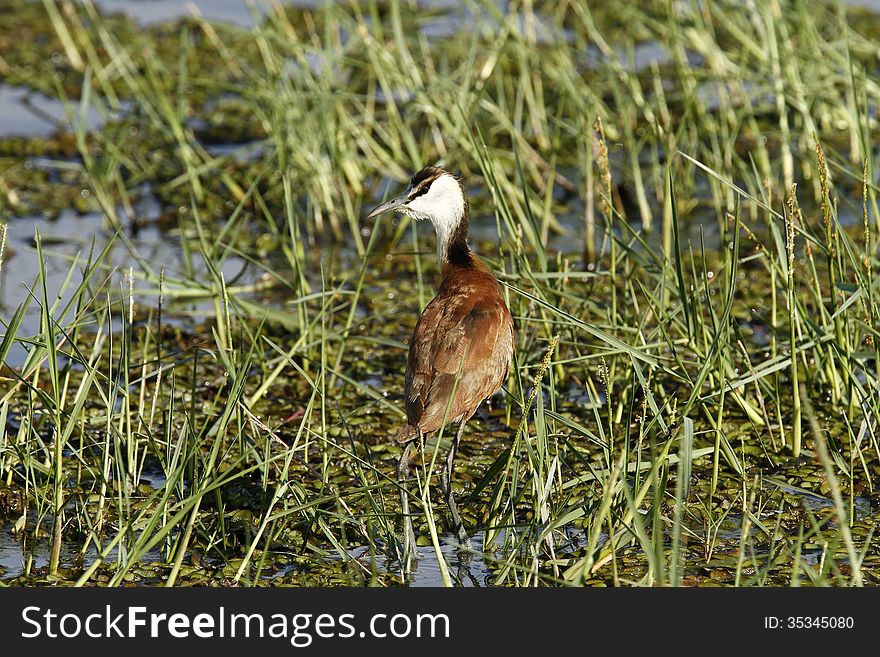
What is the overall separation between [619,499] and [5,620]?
5.83 ft

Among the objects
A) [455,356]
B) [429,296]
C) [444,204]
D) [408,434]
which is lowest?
[408,434]

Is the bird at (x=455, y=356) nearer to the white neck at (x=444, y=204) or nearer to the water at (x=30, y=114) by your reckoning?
the white neck at (x=444, y=204)

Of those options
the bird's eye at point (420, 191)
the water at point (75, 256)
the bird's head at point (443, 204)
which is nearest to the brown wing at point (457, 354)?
the bird's head at point (443, 204)

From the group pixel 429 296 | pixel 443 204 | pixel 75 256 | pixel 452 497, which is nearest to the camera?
pixel 452 497

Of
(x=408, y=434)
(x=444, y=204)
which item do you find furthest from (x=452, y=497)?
(x=444, y=204)

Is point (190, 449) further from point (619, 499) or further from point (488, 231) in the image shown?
point (488, 231)

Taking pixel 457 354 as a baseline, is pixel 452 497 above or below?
below

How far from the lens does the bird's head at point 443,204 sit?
501 cm

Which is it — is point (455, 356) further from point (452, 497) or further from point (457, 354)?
point (452, 497)

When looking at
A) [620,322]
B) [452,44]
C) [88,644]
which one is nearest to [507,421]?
[620,322]

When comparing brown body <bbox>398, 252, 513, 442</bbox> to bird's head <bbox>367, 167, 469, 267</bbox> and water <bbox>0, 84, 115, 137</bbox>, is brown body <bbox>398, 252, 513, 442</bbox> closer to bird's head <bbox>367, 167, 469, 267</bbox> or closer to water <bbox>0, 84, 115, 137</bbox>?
bird's head <bbox>367, 167, 469, 267</bbox>

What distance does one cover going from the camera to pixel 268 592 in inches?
138

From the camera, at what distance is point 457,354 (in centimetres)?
435

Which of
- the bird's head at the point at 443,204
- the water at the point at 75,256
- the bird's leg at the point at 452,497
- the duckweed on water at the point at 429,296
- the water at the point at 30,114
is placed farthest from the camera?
the water at the point at 30,114
